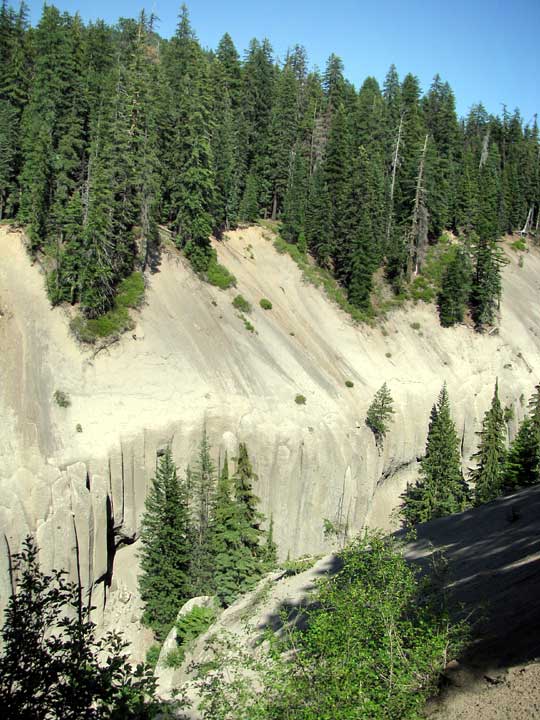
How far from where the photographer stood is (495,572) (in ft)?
49.8

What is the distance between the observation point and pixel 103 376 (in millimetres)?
35500

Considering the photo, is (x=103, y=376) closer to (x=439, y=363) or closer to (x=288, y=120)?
(x=439, y=363)

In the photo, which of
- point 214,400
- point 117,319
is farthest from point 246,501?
point 117,319

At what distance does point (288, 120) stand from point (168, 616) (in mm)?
48342

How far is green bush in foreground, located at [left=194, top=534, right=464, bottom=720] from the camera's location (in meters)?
8.77

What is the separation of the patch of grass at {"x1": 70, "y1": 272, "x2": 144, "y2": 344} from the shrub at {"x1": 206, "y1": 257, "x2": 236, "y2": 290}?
6.01 metres

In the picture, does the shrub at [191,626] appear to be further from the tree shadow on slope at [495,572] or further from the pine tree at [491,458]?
the pine tree at [491,458]

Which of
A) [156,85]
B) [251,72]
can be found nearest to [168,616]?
[156,85]

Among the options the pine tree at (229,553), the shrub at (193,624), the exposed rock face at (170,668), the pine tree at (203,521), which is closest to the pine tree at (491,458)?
the pine tree at (229,553)

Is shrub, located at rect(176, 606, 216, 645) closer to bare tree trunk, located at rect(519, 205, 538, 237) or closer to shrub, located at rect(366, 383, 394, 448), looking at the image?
shrub, located at rect(366, 383, 394, 448)

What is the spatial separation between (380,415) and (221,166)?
25.0 metres

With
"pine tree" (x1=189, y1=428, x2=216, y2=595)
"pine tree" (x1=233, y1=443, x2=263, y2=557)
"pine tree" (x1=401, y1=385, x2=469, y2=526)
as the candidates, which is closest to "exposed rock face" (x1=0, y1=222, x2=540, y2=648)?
"pine tree" (x1=189, y1=428, x2=216, y2=595)

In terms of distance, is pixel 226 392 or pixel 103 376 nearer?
pixel 103 376

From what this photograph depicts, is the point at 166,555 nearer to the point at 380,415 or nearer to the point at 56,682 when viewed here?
the point at 380,415
